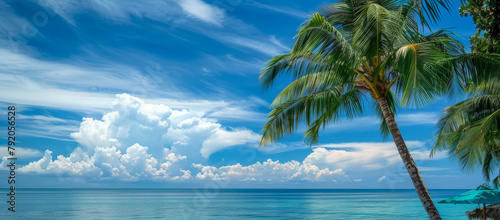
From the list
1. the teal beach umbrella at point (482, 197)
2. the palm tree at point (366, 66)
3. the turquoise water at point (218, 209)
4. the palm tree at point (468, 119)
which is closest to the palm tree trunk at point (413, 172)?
the palm tree at point (366, 66)

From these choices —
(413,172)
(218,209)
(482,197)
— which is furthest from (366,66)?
(218,209)

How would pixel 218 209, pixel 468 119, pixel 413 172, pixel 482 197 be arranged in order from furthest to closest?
1. pixel 218 209
2. pixel 468 119
3. pixel 482 197
4. pixel 413 172

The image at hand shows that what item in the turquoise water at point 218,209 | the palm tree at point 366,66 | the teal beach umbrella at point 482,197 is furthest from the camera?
the turquoise water at point 218,209

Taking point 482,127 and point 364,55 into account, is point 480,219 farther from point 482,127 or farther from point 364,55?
point 364,55

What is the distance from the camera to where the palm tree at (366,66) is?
654cm

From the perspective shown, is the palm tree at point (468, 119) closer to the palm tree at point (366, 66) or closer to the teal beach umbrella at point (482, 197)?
the teal beach umbrella at point (482, 197)

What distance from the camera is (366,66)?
8.02 metres

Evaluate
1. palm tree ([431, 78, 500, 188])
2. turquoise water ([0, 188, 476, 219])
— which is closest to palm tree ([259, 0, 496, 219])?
palm tree ([431, 78, 500, 188])

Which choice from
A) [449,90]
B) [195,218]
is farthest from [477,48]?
[195,218]

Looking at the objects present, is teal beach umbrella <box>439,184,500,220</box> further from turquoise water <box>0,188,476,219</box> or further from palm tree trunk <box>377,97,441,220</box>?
turquoise water <box>0,188,476,219</box>

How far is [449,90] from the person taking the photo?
8523 mm

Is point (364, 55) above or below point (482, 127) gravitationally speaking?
above

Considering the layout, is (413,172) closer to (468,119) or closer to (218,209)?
(468,119)

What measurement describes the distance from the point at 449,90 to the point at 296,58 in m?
3.27
